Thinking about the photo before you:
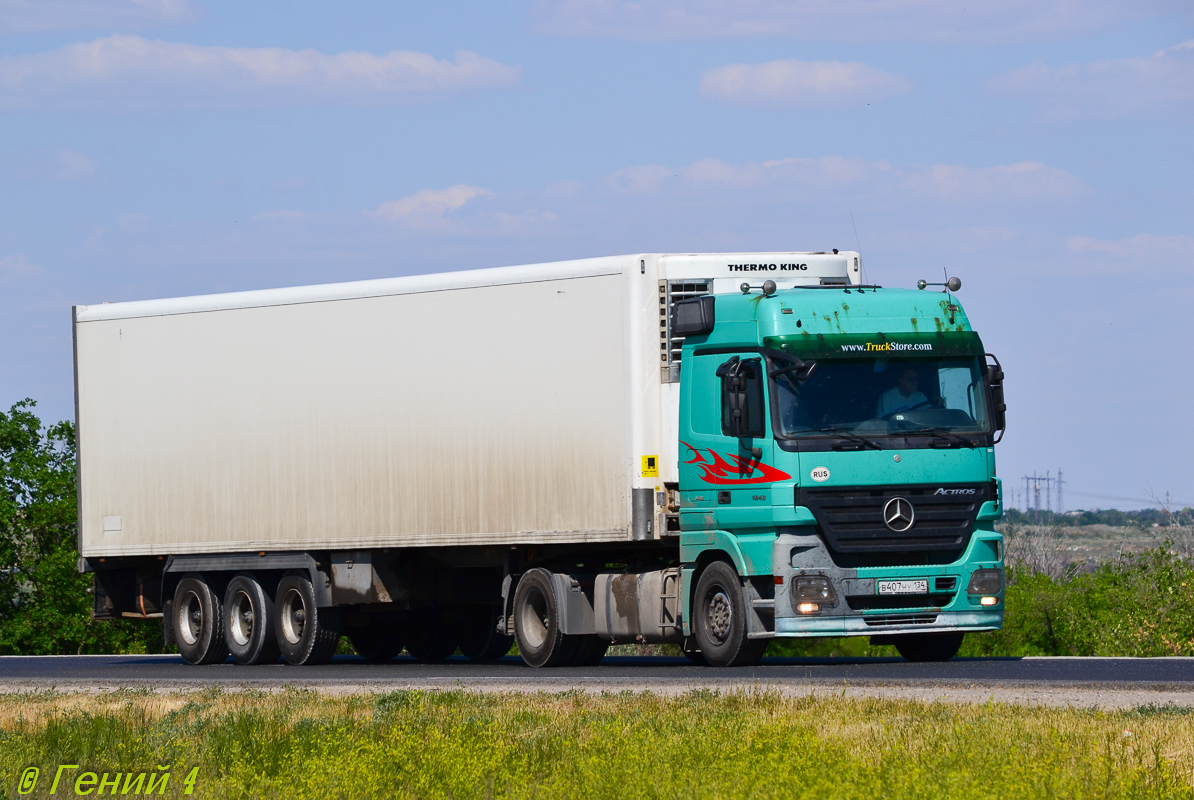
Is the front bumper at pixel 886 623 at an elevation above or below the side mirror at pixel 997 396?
below

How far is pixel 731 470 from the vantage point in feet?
61.0

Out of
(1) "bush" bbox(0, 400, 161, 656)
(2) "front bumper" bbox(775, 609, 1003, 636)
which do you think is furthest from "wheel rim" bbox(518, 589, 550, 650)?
(1) "bush" bbox(0, 400, 161, 656)

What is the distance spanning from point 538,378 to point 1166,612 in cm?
1270

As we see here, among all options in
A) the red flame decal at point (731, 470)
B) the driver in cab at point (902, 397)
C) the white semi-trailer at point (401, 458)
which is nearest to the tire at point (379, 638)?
the white semi-trailer at point (401, 458)

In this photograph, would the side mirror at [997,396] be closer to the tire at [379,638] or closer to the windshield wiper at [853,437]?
the windshield wiper at [853,437]

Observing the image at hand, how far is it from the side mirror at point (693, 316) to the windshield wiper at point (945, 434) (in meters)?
2.15

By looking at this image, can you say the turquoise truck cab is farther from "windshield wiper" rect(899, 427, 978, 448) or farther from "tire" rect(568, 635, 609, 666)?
"tire" rect(568, 635, 609, 666)

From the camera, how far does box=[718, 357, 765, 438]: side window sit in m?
18.1

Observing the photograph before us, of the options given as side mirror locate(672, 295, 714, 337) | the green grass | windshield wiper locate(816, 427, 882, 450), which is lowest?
the green grass

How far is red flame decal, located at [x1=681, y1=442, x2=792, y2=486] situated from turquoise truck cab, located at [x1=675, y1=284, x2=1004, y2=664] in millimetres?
18

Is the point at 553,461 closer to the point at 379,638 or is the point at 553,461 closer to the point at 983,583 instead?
the point at 983,583

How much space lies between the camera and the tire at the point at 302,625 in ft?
75.6

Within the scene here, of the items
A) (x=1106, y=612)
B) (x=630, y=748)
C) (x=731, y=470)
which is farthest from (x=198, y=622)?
(x=1106, y=612)

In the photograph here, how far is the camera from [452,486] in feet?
69.5
